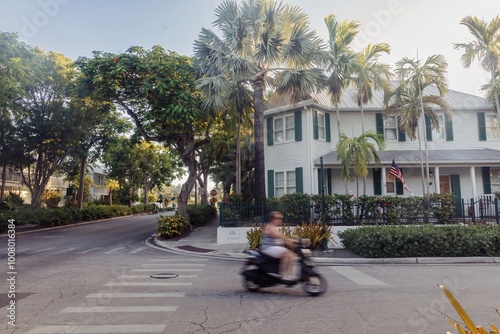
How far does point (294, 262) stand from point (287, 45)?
11.7m

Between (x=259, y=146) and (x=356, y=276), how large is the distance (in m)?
8.67

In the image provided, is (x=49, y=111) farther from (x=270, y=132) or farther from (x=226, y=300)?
(x=226, y=300)

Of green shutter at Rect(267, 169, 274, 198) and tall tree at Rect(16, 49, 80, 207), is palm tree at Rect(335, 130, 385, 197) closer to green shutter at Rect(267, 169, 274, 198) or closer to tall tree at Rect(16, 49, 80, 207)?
green shutter at Rect(267, 169, 274, 198)

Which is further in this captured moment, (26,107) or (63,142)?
(63,142)

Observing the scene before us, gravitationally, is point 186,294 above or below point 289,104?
below

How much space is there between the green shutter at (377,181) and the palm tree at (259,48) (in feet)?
20.5

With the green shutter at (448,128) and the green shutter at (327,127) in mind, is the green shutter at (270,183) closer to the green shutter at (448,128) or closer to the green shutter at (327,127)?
the green shutter at (327,127)

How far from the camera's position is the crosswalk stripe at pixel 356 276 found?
25.0ft

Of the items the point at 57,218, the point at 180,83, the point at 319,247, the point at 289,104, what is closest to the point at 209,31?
the point at 180,83

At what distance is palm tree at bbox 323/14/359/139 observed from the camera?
16.2 metres

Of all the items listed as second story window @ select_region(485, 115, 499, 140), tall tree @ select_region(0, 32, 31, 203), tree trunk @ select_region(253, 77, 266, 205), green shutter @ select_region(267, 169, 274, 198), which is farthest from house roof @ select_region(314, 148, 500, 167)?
tall tree @ select_region(0, 32, 31, 203)

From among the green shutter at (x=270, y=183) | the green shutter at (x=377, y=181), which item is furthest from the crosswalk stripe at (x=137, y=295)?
the green shutter at (x=377, y=181)

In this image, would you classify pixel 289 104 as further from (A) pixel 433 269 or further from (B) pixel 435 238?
(A) pixel 433 269

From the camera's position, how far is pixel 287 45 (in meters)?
15.7
